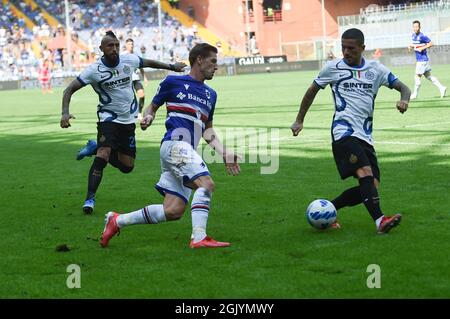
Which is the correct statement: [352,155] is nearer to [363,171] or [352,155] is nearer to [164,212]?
[363,171]

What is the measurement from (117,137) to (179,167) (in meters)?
3.39

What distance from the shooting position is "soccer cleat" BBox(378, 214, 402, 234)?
8359mm

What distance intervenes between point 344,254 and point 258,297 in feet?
5.36

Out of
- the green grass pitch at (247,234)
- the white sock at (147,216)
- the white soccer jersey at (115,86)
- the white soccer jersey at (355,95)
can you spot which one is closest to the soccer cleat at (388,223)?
the green grass pitch at (247,234)

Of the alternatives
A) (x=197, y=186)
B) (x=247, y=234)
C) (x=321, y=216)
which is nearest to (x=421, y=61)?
(x=321, y=216)

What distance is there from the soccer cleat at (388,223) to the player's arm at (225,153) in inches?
57.7

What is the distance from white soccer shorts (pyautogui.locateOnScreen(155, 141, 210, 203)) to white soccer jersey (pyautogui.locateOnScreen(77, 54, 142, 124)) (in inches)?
126

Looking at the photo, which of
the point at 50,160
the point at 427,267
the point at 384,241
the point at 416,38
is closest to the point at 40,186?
the point at 50,160

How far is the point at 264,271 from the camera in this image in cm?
722

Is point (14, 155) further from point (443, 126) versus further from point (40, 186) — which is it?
point (443, 126)

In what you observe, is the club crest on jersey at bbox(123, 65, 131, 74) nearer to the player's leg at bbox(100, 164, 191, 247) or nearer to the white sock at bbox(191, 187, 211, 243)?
the player's leg at bbox(100, 164, 191, 247)

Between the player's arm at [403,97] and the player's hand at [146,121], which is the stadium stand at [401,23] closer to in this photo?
the player's arm at [403,97]

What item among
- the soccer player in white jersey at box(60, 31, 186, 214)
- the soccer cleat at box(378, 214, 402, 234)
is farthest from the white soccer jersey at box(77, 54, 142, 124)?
the soccer cleat at box(378, 214, 402, 234)

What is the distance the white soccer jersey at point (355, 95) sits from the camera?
9.02m
